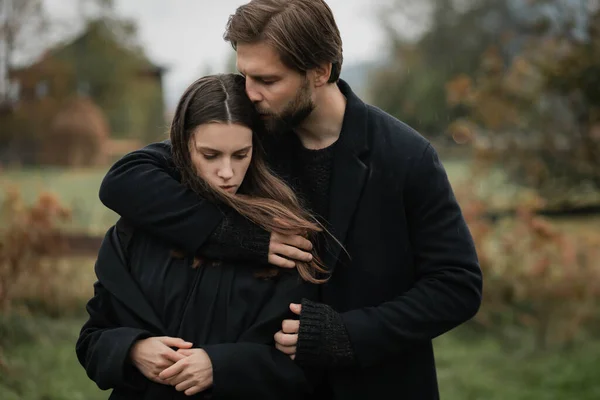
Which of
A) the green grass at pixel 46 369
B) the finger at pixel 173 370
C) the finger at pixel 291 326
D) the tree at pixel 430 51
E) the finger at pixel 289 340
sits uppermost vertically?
the tree at pixel 430 51

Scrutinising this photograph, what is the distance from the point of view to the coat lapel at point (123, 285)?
268 centimetres

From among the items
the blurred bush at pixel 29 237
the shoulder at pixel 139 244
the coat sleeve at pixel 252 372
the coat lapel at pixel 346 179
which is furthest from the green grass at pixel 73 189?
the coat sleeve at pixel 252 372

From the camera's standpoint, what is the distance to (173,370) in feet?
8.34

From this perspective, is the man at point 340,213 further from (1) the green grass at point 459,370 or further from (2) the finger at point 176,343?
(1) the green grass at point 459,370

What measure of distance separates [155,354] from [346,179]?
79 cm

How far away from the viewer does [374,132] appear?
2.89m

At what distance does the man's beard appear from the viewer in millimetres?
2723

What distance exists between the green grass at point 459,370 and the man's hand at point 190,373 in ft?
12.6

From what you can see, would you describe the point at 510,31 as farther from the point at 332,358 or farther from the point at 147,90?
A: the point at 332,358

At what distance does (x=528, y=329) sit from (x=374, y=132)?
5.50 metres

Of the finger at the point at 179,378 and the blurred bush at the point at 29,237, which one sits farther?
the blurred bush at the point at 29,237

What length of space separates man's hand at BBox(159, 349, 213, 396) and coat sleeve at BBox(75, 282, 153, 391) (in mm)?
136

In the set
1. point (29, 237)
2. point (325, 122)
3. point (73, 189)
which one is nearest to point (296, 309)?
point (325, 122)

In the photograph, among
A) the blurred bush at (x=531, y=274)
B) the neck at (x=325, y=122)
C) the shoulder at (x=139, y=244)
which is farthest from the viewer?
the blurred bush at (x=531, y=274)
